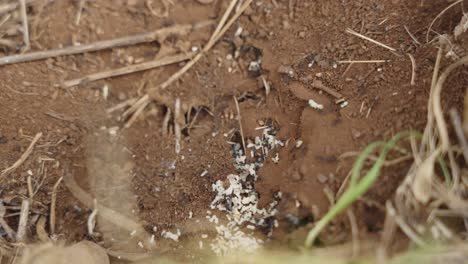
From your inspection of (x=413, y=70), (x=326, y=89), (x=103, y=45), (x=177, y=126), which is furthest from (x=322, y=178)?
(x=103, y=45)

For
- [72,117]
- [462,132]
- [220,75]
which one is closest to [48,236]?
[72,117]

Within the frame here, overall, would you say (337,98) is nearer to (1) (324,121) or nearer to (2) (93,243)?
(1) (324,121)

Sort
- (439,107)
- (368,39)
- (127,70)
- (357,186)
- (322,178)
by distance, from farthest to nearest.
→ (127,70) < (368,39) < (322,178) < (439,107) < (357,186)

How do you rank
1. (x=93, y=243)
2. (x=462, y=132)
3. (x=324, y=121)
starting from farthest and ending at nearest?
(x=93, y=243) → (x=324, y=121) → (x=462, y=132)

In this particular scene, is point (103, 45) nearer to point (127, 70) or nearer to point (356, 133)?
point (127, 70)

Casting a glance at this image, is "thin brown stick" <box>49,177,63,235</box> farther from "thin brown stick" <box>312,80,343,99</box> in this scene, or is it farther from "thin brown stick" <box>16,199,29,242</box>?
"thin brown stick" <box>312,80,343,99</box>

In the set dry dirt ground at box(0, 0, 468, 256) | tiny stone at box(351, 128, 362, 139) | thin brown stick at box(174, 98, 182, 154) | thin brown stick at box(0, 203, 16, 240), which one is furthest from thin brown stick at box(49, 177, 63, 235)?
tiny stone at box(351, 128, 362, 139)
